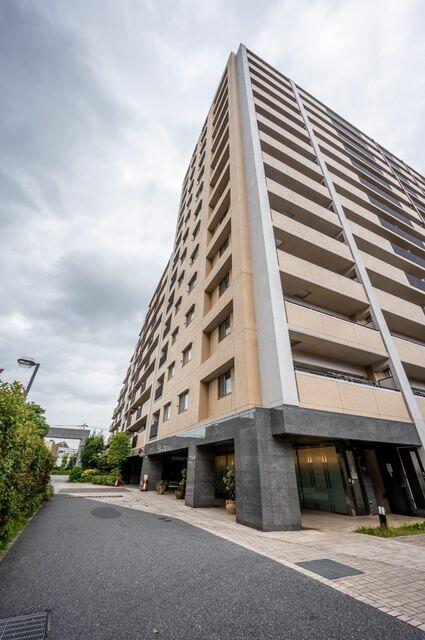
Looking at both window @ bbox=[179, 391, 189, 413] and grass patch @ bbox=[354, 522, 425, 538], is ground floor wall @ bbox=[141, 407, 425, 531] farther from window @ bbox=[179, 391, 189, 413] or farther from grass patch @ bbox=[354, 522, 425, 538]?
grass patch @ bbox=[354, 522, 425, 538]

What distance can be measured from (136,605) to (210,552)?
3.01 meters

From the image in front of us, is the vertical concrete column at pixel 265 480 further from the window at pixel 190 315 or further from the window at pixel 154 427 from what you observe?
the window at pixel 154 427

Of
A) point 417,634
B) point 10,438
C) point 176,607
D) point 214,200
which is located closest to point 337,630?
point 417,634

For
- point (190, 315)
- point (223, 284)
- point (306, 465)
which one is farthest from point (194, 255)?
point (306, 465)

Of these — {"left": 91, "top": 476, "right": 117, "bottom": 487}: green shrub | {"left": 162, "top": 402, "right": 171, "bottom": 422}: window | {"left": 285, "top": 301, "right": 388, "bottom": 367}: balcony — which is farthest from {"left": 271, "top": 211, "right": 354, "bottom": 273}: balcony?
{"left": 91, "top": 476, "right": 117, "bottom": 487}: green shrub

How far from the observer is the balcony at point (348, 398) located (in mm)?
10367

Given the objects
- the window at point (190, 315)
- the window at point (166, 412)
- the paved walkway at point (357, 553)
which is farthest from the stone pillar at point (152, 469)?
the paved walkway at point (357, 553)

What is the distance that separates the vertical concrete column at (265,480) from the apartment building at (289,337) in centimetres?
5

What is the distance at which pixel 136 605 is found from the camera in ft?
12.4

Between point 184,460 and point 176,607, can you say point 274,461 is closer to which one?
point 176,607

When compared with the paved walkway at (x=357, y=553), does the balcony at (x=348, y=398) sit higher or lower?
higher

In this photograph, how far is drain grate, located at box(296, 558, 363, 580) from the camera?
16.2ft

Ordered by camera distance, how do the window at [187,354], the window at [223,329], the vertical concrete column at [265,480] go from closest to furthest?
the vertical concrete column at [265,480] → the window at [223,329] → the window at [187,354]

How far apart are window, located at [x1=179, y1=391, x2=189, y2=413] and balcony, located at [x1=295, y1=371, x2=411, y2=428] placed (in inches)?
353
